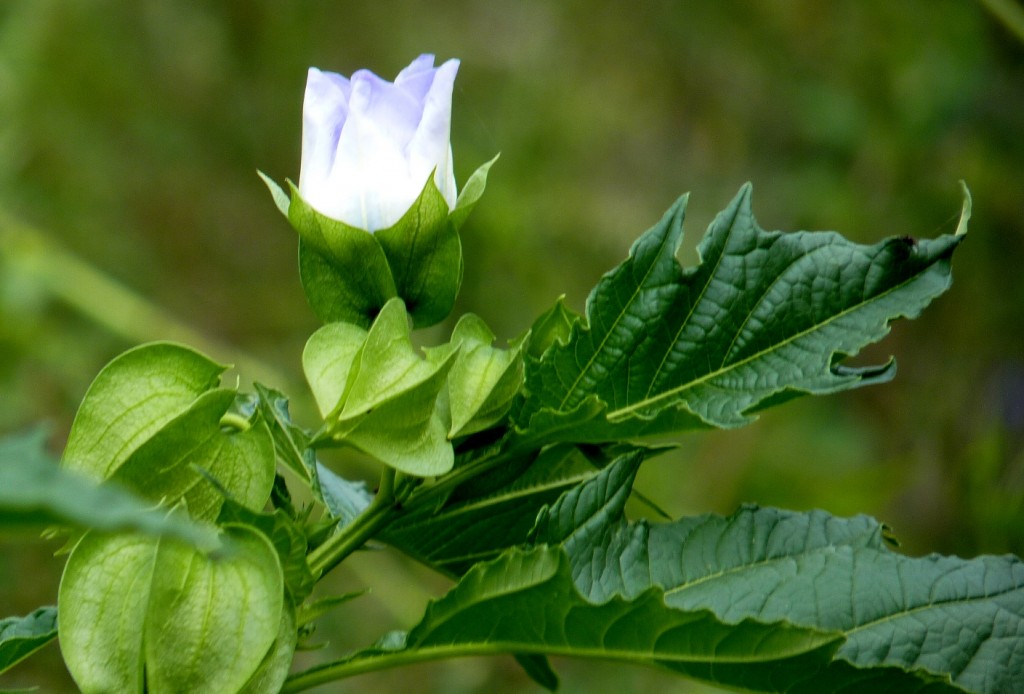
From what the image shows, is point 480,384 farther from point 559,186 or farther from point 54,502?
point 559,186

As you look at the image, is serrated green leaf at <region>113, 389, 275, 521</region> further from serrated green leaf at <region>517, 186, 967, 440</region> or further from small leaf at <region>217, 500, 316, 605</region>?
serrated green leaf at <region>517, 186, 967, 440</region>

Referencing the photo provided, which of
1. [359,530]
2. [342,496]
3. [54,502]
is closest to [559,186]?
[342,496]

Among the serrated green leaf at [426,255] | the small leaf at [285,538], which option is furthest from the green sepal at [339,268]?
the small leaf at [285,538]

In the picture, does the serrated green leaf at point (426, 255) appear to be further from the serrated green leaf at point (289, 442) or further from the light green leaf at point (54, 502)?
the light green leaf at point (54, 502)

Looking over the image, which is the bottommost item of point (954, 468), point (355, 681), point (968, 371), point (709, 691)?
point (355, 681)

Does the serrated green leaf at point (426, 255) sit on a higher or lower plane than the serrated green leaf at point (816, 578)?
higher

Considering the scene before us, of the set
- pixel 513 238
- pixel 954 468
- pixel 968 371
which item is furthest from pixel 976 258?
pixel 513 238

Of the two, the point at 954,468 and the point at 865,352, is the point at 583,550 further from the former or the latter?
the point at 865,352

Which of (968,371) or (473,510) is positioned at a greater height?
(473,510)
